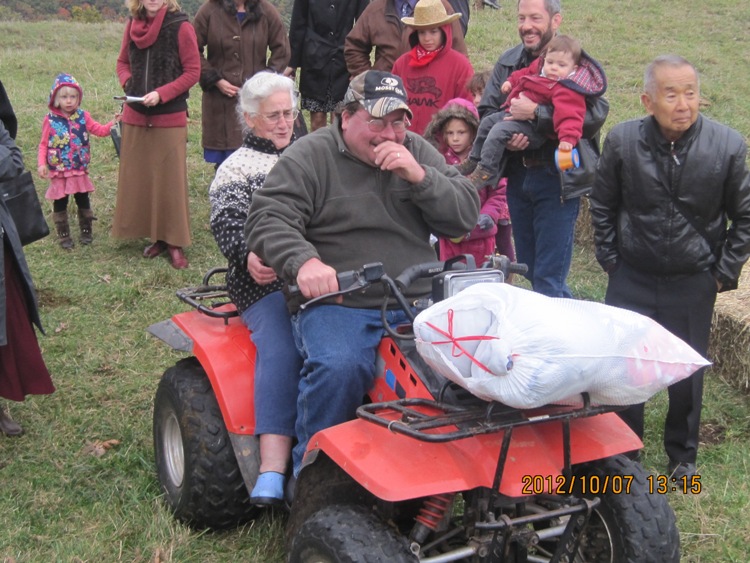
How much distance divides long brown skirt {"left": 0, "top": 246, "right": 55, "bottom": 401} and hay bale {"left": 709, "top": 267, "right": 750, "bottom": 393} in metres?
4.15


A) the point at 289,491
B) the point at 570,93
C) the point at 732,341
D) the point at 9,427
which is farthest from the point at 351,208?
the point at 732,341

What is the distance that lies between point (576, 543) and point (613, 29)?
15282mm

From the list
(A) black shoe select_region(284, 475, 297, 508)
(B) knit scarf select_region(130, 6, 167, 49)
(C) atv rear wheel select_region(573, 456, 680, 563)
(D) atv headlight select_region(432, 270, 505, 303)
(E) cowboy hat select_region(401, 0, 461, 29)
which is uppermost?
(E) cowboy hat select_region(401, 0, 461, 29)

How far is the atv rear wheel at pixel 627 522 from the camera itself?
3010 mm

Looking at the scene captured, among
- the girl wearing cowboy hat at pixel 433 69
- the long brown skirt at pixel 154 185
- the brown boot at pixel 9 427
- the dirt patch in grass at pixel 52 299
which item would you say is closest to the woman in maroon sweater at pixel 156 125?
the long brown skirt at pixel 154 185

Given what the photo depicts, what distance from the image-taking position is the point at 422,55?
6.79 meters

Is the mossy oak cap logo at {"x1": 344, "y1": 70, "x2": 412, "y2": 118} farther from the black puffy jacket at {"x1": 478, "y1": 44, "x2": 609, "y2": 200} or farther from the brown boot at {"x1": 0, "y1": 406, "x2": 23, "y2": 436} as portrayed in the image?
the brown boot at {"x1": 0, "y1": 406, "x2": 23, "y2": 436}

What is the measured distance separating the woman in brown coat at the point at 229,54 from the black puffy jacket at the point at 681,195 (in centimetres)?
441

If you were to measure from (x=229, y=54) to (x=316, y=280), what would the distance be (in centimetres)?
534

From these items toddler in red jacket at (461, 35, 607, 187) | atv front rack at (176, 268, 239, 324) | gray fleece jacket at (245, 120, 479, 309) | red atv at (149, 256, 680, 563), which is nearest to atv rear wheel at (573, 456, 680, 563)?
red atv at (149, 256, 680, 563)

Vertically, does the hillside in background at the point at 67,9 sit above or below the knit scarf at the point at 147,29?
above

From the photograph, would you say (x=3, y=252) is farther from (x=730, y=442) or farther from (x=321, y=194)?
(x=730, y=442)

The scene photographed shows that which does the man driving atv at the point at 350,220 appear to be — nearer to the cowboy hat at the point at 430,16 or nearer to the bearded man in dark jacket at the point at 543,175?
the bearded man in dark jacket at the point at 543,175

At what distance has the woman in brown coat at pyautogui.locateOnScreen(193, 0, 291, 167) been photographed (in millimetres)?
8023
